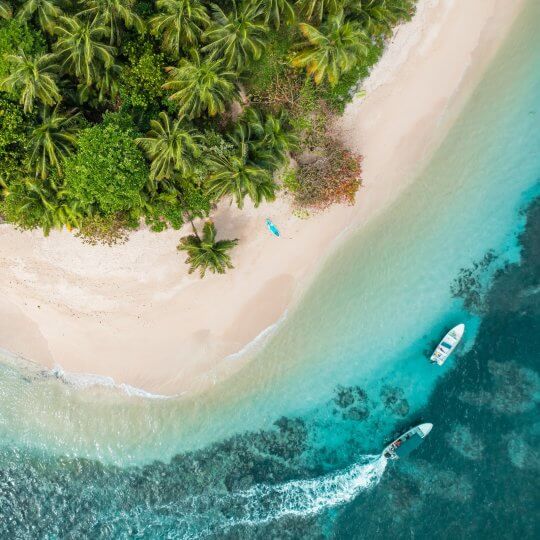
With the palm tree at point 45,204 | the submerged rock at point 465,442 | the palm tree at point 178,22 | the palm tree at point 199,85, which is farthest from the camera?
the submerged rock at point 465,442

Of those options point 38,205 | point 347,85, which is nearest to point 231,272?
point 38,205

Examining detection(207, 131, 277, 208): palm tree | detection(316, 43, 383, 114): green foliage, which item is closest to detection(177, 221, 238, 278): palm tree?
detection(207, 131, 277, 208): palm tree

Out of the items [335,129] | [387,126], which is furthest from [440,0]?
[335,129]

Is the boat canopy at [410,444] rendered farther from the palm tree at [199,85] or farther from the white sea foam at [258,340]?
the palm tree at [199,85]

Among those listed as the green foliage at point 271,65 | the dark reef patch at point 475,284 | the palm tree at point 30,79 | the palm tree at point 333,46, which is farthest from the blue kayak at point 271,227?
the palm tree at point 30,79

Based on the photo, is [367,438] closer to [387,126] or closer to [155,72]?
[387,126]

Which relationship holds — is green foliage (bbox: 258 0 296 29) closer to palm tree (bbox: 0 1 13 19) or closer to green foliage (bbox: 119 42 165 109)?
green foliage (bbox: 119 42 165 109)

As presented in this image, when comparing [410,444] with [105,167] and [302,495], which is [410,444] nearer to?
[302,495]
